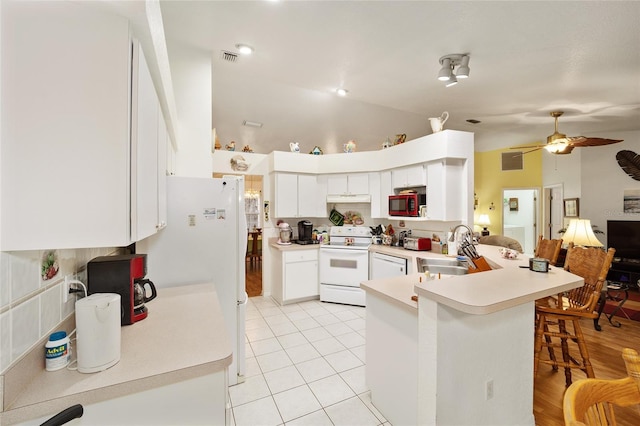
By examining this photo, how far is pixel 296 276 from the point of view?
423 cm

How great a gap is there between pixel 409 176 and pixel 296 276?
2223 millimetres

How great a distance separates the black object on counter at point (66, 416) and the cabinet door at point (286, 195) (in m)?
3.65

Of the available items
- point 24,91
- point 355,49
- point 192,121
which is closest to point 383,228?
point 355,49

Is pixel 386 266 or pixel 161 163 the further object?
pixel 386 266

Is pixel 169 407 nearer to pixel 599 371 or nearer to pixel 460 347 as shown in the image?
pixel 460 347

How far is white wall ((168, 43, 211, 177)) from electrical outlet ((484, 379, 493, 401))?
283 cm

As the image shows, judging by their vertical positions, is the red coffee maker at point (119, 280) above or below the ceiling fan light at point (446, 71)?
below

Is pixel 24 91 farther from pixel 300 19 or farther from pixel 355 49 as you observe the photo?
pixel 355 49

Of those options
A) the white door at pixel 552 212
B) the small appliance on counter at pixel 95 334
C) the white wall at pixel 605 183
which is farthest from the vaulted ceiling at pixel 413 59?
the small appliance on counter at pixel 95 334

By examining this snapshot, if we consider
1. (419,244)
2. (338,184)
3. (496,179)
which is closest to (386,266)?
(419,244)

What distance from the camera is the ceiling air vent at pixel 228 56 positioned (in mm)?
2742

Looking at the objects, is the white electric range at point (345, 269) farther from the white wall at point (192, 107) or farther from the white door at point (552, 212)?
the white door at point (552, 212)

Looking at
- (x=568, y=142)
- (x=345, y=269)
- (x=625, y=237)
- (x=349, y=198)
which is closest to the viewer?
(x=568, y=142)

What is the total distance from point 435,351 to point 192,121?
9.30 ft
